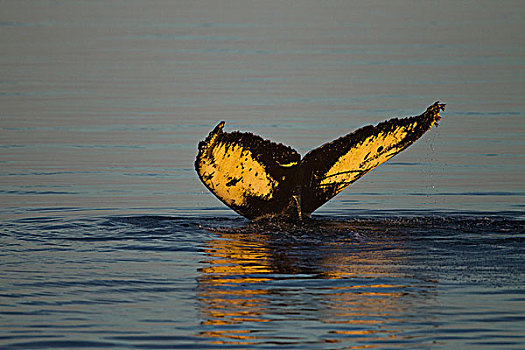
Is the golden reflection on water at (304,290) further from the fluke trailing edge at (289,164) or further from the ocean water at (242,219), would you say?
the fluke trailing edge at (289,164)

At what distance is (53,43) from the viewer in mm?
26281

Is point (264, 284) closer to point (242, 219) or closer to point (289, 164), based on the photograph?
point (289, 164)

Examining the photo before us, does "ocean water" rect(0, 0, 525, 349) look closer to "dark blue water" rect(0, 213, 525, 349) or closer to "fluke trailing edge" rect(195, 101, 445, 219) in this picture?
"dark blue water" rect(0, 213, 525, 349)

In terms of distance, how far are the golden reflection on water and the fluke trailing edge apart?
0.35 m

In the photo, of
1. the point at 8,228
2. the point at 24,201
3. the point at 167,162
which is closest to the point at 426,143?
the point at 167,162

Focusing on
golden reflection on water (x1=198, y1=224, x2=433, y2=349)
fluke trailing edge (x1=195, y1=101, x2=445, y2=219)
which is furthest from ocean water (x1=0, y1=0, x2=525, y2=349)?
fluke trailing edge (x1=195, y1=101, x2=445, y2=219)

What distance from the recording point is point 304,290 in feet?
22.7

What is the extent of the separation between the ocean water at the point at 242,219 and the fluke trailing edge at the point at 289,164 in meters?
0.27

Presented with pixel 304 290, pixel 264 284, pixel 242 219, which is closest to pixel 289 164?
pixel 242 219

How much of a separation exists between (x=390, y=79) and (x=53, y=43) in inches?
371

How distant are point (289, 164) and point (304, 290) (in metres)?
2.06

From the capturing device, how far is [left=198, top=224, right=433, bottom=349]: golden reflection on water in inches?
236

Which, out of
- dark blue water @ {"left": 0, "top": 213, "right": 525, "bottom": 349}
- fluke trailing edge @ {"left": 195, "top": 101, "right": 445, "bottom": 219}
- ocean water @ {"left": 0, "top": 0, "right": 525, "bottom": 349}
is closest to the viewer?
dark blue water @ {"left": 0, "top": 213, "right": 525, "bottom": 349}

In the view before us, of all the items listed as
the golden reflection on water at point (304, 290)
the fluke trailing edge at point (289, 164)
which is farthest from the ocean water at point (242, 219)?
the fluke trailing edge at point (289, 164)
